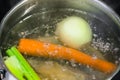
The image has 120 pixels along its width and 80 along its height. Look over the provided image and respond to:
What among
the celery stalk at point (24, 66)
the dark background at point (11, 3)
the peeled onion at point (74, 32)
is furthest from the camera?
the dark background at point (11, 3)

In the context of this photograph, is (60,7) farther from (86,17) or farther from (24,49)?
(24,49)

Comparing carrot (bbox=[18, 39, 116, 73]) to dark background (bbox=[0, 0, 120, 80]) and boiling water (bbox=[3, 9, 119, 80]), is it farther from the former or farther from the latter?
dark background (bbox=[0, 0, 120, 80])

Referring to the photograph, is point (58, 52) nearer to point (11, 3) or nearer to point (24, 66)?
point (24, 66)

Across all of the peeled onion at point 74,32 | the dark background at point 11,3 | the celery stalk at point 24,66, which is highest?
the dark background at point 11,3

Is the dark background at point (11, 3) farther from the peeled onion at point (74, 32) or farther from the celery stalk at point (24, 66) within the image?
the celery stalk at point (24, 66)

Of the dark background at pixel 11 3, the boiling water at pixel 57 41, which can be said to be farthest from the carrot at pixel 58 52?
the dark background at pixel 11 3

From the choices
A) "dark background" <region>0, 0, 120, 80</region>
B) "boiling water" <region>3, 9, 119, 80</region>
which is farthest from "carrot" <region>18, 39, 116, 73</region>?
"dark background" <region>0, 0, 120, 80</region>

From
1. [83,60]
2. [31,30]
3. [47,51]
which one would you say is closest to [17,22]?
[31,30]

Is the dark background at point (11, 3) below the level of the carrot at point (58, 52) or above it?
above
